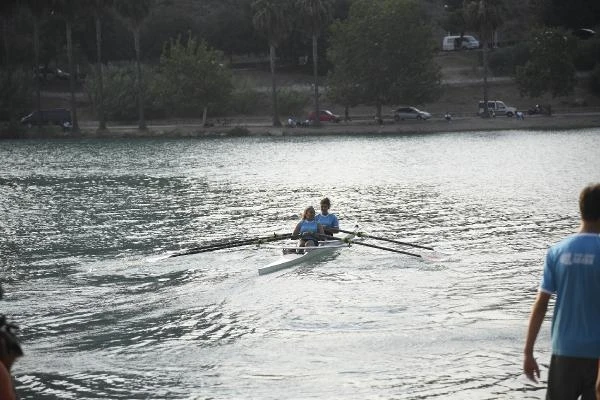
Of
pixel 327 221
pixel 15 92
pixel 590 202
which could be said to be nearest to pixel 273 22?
pixel 15 92

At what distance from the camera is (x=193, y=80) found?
11250 centimetres

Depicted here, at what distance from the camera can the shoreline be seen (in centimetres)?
10006

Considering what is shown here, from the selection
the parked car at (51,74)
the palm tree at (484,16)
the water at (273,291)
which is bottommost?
the water at (273,291)

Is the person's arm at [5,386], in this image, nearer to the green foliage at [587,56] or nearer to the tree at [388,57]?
the tree at [388,57]

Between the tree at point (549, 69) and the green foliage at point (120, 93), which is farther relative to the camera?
the green foliage at point (120, 93)

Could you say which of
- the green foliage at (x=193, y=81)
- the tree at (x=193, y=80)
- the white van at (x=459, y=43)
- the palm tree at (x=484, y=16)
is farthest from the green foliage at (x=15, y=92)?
the white van at (x=459, y=43)

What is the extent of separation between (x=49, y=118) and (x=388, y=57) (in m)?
38.6

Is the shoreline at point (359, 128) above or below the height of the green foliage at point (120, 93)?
below

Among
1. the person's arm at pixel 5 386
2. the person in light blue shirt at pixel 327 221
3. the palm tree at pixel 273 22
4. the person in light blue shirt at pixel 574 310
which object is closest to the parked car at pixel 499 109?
the palm tree at pixel 273 22

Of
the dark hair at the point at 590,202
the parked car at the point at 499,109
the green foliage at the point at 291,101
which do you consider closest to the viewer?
the dark hair at the point at 590,202

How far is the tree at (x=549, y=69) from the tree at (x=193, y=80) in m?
32.8

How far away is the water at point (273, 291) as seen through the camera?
17.2m

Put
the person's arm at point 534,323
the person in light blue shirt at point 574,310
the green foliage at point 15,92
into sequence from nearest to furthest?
the person in light blue shirt at point 574,310
the person's arm at point 534,323
the green foliage at point 15,92

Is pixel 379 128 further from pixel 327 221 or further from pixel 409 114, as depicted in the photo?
pixel 327 221
